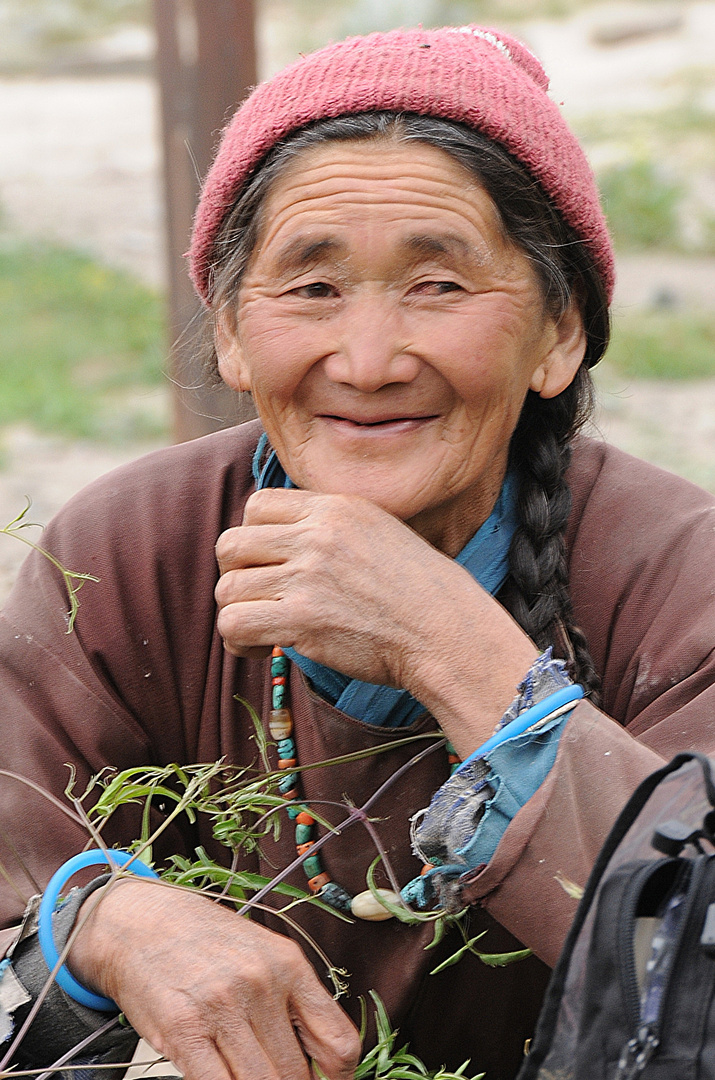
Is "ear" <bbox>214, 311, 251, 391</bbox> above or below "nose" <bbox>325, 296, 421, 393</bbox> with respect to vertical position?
below

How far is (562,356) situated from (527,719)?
2.58 ft

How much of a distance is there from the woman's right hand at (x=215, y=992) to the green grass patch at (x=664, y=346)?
678cm

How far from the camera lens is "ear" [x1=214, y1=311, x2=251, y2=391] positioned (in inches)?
93.2

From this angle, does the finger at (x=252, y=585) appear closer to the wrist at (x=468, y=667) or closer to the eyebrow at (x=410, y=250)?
the wrist at (x=468, y=667)

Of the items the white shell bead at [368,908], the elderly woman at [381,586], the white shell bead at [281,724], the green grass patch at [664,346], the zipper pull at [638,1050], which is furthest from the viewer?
the green grass patch at [664,346]

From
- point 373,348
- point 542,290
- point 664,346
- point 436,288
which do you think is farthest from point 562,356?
point 664,346

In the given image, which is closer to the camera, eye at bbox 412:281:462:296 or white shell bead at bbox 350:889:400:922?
eye at bbox 412:281:462:296

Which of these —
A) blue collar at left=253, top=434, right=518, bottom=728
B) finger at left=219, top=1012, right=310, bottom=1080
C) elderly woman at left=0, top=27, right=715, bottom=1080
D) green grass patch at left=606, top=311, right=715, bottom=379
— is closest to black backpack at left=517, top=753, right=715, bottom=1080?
elderly woman at left=0, top=27, right=715, bottom=1080

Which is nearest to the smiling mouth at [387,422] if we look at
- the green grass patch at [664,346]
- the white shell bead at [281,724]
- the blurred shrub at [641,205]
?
the white shell bead at [281,724]

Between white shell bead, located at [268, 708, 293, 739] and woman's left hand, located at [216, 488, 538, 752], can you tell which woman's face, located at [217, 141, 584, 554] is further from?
white shell bead, located at [268, 708, 293, 739]

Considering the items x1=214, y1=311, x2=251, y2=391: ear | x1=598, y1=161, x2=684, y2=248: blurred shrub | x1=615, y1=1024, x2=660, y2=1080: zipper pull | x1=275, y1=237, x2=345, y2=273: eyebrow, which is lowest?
x1=598, y1=161, x2=684, y2=248: blurred shrub

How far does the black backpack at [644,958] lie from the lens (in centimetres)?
125

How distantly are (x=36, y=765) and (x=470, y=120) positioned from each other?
4.18 feet

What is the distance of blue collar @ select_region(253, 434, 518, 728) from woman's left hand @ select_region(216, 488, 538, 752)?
18 cm
